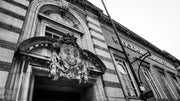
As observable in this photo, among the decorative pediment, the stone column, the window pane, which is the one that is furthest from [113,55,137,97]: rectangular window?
the stone column

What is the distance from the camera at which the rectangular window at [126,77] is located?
6281 mm

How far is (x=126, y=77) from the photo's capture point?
693 cm

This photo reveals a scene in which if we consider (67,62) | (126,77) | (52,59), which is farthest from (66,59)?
(126,77)

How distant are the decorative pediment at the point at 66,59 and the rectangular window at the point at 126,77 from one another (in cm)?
221

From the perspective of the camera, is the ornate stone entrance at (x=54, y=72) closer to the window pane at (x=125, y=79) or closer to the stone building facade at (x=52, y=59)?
the stone building facade at (x=52, y=59)

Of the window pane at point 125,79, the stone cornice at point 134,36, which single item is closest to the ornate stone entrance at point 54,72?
the window pane at point 125,79

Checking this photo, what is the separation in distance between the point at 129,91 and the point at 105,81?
2.17 metres

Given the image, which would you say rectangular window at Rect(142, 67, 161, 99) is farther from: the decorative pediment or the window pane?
the decorative pediment

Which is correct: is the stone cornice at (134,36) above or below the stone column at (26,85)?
above

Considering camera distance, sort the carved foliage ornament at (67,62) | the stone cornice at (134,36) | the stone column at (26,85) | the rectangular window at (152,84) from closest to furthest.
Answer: the stone column at (26,85) → the carved foliage ornament at (67,62) → the rectangular window at (152,84) → the stone cornice at (134,36)

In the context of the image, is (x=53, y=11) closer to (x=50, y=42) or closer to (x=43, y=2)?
(x=43, y=2)

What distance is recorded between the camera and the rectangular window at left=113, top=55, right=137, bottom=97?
628 cm

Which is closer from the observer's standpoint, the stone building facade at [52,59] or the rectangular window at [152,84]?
the stone building facade at [52,59]

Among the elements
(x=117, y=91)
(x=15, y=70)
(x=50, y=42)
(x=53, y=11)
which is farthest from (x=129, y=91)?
(x=53, y=11)
